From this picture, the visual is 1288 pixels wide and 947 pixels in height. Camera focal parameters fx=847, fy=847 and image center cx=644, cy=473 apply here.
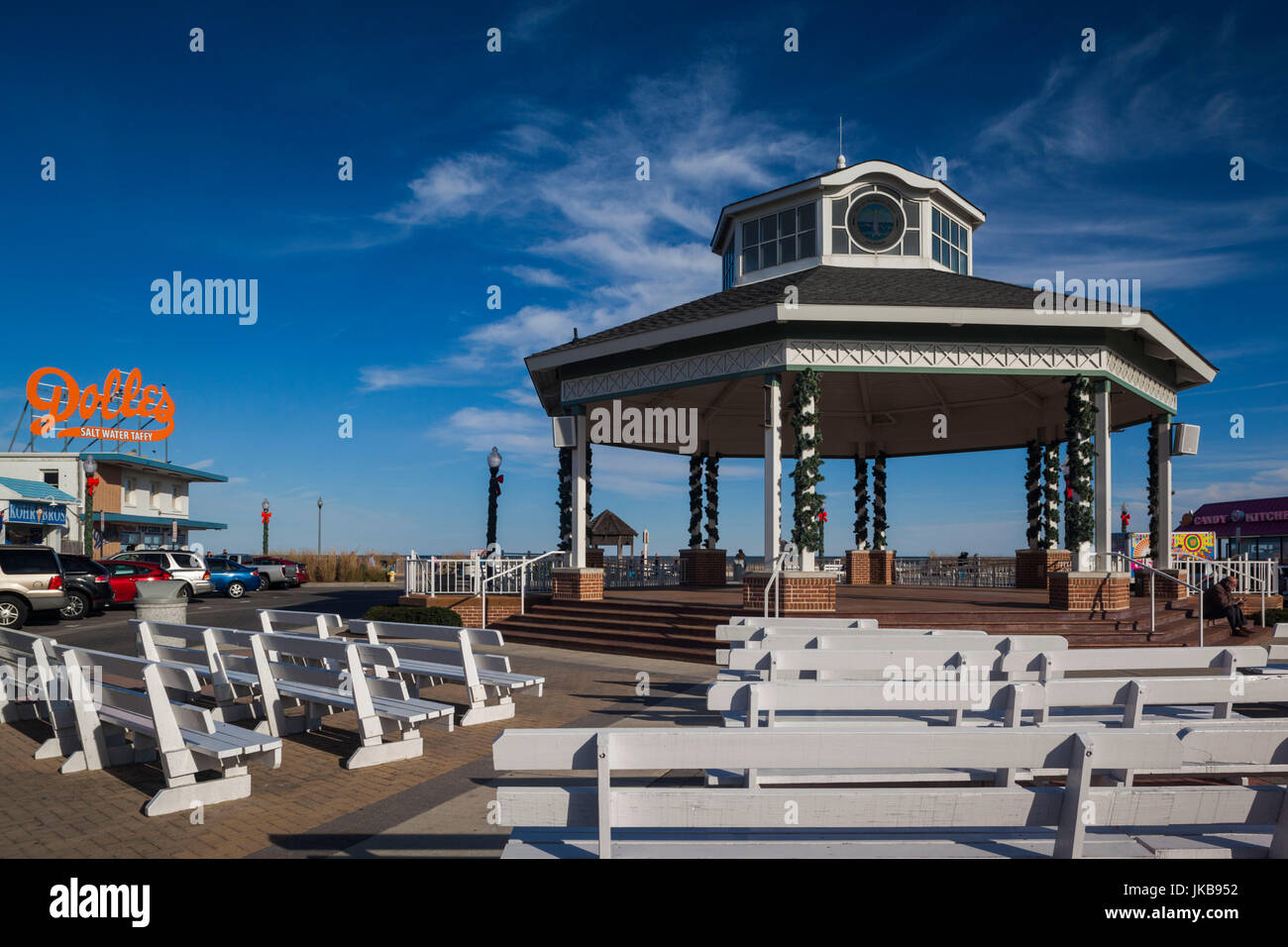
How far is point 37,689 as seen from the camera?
292 inches

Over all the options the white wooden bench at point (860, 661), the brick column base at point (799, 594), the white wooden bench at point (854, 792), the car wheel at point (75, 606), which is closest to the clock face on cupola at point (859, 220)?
the brick column base at point (799, 594)

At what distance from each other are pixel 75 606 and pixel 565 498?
12553 millimetres

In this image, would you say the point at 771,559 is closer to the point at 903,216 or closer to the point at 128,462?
the point at 903,216

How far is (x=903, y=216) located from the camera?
1938 centimetres

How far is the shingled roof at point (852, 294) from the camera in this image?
14.7m

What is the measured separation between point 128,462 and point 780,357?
41.5 metres

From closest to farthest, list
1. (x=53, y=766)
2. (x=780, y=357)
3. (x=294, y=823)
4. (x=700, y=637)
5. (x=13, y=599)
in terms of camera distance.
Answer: (x=294, y=823)
(x=53, y=766)
(x=700, y=637)
(x=780, y=357)
(x=13, y=599)

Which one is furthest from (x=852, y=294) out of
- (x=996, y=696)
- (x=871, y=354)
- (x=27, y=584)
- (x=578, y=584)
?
(x=27, y=584)

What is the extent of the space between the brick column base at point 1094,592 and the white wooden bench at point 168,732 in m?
13.0

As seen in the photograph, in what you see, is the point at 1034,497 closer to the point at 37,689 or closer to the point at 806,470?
the point at 806,470

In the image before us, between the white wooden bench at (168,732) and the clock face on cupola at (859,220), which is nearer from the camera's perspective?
the white wooden bench at (168,732)

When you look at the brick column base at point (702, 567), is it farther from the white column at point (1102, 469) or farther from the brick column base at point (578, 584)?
the white column at point (1102, 469)

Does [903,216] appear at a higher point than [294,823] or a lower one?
higher
